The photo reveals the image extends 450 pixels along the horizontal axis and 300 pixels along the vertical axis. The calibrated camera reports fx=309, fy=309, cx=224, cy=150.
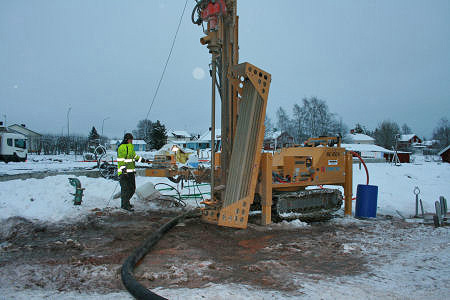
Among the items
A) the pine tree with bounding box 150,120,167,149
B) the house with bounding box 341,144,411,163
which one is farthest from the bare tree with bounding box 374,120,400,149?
the pine tree with bounding box 150,120,167,149

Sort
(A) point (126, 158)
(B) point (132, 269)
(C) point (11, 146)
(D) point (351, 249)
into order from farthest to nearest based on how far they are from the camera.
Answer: (C) point (11, 146) → (A) point (126, 158) → (D) point (351, 249) → (B) point (132, 269)

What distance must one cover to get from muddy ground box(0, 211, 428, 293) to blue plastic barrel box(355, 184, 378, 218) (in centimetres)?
55

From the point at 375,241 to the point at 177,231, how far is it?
11.7ft

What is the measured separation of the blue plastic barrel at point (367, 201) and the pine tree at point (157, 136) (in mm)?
42671

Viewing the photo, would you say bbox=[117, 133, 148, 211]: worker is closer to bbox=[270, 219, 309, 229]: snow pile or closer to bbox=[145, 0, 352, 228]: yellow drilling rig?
bbox=[145, 0, 352, 228]: yellow drilling rig

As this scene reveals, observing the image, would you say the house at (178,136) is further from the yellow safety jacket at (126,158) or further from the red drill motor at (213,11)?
the red drill motor at (213,11)

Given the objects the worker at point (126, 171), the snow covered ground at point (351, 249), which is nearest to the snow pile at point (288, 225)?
the snow covered ground at point (351, 249)

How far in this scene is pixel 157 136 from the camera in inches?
1902

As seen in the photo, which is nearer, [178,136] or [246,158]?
[246,158]

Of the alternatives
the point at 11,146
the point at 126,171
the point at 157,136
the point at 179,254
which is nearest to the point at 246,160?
the point at 179,254

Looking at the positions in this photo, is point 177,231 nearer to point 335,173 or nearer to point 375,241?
point 375,241

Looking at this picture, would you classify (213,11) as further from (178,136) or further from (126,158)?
(178,136)

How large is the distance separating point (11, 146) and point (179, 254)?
2774 cm

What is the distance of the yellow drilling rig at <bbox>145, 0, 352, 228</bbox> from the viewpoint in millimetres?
5777
